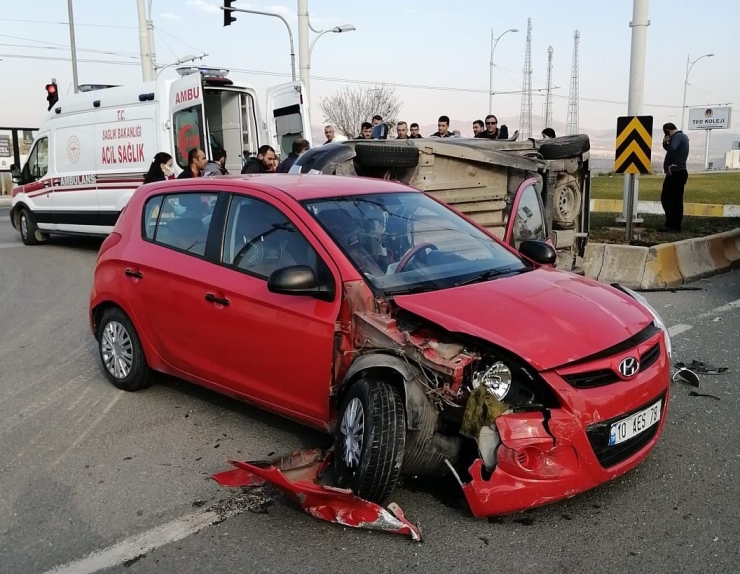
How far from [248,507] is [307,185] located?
2024mm

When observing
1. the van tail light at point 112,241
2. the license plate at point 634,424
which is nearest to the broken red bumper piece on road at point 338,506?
the license plate at point 634,424

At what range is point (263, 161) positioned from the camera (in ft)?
33.1

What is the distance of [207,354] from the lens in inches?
182

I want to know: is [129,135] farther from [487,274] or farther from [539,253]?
[487,274]

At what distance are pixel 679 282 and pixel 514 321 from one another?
6.82 meters

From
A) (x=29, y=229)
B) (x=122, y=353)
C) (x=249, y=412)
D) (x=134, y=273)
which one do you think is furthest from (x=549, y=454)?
(x=29, y=229)

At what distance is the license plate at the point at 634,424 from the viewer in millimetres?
3391

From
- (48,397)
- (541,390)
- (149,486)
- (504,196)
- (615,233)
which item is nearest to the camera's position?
(541,390)

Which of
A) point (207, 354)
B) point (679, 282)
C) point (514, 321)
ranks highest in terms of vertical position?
point (514, 321)

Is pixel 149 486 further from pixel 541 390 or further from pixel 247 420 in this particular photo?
pixel 541 390

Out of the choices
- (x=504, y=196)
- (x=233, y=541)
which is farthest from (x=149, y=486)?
(x=504, y=196)

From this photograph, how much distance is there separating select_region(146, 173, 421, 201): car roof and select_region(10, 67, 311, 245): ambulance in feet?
21.4

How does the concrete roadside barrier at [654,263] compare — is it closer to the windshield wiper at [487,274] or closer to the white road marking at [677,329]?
the white road marking at [677,329]

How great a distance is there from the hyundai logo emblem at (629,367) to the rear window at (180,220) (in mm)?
2643
